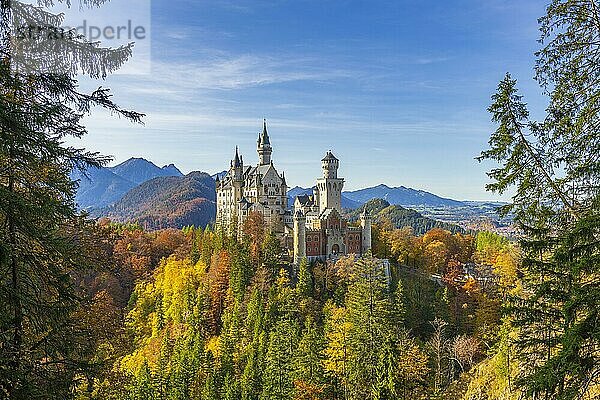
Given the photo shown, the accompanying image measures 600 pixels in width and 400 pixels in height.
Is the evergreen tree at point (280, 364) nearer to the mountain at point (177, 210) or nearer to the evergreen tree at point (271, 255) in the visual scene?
the evergreen tree at point (271, 255)

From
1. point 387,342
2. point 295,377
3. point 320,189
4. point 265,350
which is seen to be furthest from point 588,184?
point 320,189

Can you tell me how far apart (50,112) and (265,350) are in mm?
30082

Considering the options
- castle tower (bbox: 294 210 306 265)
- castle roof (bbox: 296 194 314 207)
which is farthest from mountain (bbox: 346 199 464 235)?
castle tower (bbox: 294 210 306 265)

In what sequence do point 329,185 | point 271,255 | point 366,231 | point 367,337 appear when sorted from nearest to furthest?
point 367,337 < point 271,255 < point 366,231 < point 329,185

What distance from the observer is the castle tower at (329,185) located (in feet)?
178

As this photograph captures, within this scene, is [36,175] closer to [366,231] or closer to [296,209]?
[366,231]

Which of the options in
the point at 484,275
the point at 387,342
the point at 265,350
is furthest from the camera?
the point at 484,275

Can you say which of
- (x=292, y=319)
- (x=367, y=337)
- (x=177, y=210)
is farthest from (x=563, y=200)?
(x=177, y=210)

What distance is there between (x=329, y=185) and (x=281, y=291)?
51.3 ft

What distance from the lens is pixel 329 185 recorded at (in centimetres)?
5438

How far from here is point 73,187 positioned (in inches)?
368

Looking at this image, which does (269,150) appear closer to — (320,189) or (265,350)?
(320,189)

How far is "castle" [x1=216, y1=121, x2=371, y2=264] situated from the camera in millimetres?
49531

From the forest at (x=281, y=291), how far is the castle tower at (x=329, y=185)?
613cm
